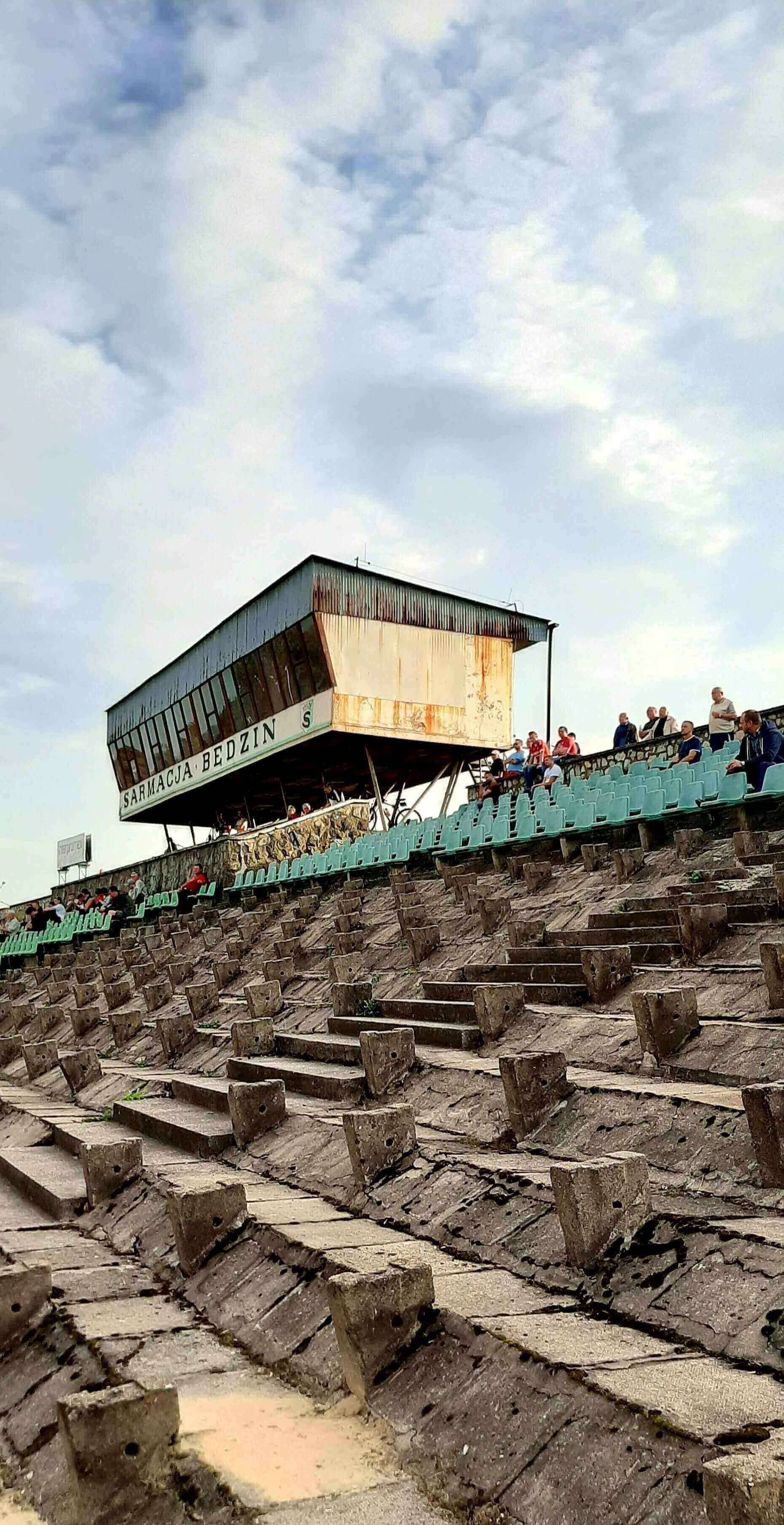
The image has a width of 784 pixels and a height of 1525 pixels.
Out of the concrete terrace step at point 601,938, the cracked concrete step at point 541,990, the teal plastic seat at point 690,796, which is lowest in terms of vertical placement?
the cracked concrete step at point 541,990

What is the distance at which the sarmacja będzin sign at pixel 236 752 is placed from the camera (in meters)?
33.2

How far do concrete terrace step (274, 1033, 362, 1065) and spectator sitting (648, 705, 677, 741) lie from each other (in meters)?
11.3

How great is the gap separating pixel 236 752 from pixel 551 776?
2127 cm

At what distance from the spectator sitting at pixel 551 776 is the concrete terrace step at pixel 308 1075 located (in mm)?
10186

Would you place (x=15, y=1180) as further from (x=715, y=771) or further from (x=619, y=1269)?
(x=715, y=771)

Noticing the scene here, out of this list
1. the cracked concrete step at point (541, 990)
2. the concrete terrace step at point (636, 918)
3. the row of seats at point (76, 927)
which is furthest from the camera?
the row of seats at point (76, 927)

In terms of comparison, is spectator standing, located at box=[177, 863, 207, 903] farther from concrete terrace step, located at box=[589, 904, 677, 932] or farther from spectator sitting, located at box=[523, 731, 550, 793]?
concrete terrace step, located at box=[589, 904, 677, 932]

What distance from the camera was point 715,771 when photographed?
40.2 feet

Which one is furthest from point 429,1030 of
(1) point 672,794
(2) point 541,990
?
(1) point 672,794

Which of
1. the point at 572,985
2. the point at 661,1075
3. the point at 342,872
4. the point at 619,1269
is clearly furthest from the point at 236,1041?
the point at 342,872

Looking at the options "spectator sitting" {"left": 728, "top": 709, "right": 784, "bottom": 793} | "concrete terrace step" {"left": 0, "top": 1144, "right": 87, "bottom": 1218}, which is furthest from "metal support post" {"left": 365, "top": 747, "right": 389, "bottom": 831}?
"concrete terrace step" {"left": 0, "top": 1144, "right": 87, "bottom": 1218}

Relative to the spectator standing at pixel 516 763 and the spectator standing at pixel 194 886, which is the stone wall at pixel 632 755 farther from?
the spectator standing at pixel 194 886

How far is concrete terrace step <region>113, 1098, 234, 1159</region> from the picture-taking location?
22.4 ft

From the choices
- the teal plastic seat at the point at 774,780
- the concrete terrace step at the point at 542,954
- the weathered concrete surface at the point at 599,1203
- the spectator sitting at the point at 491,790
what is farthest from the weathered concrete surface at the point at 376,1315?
the spectator sitting at the point at 491,790
